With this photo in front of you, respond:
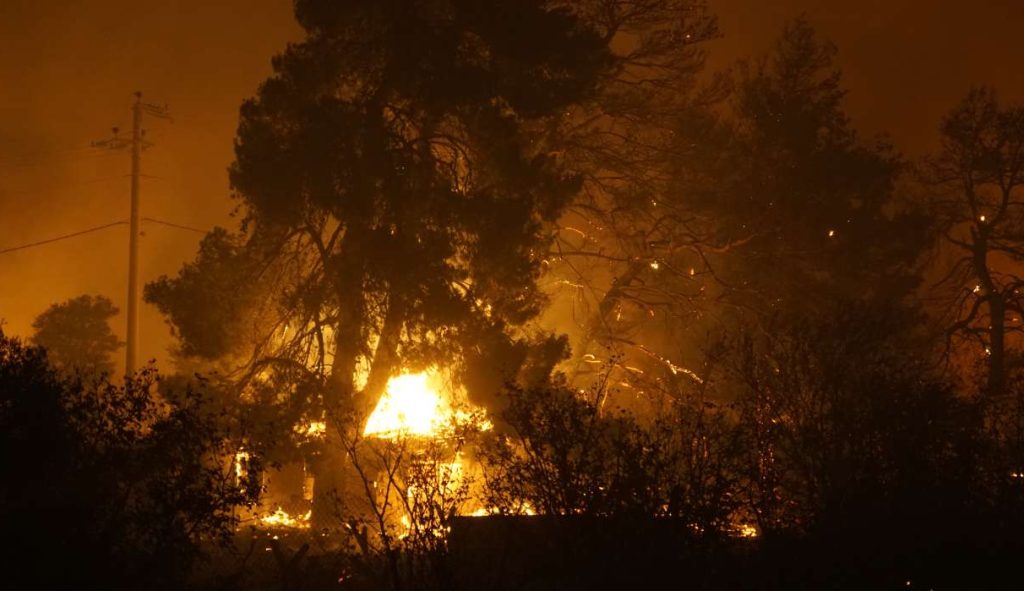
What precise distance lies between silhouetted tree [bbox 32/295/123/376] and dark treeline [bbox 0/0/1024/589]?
9.61 meters

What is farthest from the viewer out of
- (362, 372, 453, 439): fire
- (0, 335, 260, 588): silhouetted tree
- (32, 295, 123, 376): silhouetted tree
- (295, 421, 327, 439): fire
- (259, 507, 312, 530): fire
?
(32, 295, 123, 376): silhouetted tree

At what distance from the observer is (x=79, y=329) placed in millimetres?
32969

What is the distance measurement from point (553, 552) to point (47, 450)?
15.1ft

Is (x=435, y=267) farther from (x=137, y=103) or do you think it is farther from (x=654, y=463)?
(x=137, y=103)

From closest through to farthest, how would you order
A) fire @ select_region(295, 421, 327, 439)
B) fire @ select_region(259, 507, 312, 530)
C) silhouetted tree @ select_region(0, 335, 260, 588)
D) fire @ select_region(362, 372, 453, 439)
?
1. silhouetted tree @ select_region(0, 335, 260, 588)
2. fire @ select_region(362, 372, 453, 439)
3. fire @ select_region(295, 421, 327, 439)
4. fire @ select_region(259, 507, 312, 530)

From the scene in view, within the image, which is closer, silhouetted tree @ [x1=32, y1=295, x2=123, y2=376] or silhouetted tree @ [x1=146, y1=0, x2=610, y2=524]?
silhouetted tree @ [x1=146, y1=0, x2=610, y2=524]

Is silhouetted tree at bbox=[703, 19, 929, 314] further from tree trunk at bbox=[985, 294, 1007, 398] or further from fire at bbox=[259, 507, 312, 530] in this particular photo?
fire at bbox=[259, 507, 312, 530]

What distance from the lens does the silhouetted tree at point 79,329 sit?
106 feet

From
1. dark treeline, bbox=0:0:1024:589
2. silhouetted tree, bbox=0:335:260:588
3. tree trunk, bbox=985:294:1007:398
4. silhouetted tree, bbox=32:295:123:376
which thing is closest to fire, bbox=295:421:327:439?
dark treeline, bbox=0:0:1024:589

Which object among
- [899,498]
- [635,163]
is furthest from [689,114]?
[899,498]

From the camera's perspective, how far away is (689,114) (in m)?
20.2

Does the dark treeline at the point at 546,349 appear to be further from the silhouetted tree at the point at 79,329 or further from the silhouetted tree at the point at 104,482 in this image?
the silhouetted tree at the point at 79,329

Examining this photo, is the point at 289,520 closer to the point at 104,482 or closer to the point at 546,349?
the point at 546,349

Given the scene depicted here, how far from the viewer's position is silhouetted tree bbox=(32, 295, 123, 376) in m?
32.2
